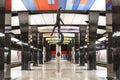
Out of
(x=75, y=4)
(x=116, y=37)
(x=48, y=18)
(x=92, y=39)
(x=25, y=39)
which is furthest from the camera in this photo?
(x=48, y=18)

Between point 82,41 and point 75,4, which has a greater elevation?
point 75,4

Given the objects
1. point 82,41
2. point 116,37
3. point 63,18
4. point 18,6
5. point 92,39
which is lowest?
point 116,37

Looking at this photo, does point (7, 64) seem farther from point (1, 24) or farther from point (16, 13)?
point (16, 13)

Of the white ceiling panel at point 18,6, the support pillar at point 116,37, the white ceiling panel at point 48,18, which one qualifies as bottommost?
the support pillar at point 116,37

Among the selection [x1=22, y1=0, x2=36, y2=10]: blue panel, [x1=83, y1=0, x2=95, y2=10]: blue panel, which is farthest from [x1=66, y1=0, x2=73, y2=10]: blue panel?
[x1=22, y1=0, x2=36, y2=10]: blue panel

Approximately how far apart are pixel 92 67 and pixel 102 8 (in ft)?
18.4

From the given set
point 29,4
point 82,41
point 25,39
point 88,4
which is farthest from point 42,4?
point 82,41

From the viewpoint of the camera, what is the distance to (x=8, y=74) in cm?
1418

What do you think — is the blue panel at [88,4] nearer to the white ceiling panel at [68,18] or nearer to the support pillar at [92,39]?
the support pillar at [92,39]

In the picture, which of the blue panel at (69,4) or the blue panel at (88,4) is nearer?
the blue panel at (88,4)

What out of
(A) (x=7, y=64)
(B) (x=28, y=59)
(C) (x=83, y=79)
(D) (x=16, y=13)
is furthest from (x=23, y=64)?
(C) (x=83, y=79)

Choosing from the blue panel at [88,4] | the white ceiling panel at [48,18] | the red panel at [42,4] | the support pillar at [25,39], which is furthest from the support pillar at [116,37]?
the white ceiling panel at [48,18]

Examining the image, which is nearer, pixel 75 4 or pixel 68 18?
pixel 75 4

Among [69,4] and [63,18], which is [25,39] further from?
[69,4]
